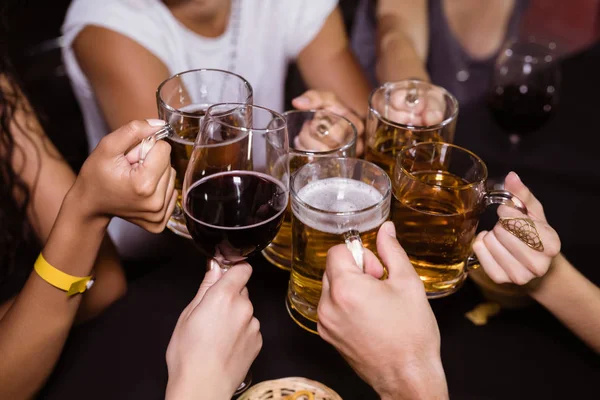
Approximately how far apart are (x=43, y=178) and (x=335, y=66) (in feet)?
3.69

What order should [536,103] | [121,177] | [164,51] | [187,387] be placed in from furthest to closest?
[164,51]
[536,103]
[121,177]
[187,387]

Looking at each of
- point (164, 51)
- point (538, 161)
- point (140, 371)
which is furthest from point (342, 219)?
point (164, 51)

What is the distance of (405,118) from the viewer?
1.24m

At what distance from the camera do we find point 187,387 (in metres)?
0.81

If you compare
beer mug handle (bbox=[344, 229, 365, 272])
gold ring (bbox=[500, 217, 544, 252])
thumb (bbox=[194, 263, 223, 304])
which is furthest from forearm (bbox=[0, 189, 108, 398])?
gold ring (bbox=[500, 217, 544, 252])

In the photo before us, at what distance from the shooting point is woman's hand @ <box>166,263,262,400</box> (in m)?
0.81

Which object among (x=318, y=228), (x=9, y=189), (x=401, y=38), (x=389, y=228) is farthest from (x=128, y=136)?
(x=401, y=38)

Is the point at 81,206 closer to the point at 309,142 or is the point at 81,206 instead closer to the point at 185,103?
the point at 185,103

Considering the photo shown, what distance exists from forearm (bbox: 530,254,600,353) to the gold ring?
169 mm

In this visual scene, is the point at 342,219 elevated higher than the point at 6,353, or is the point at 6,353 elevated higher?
the point at 342,219

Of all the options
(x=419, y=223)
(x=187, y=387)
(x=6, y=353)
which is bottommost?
(x=6, y=353)

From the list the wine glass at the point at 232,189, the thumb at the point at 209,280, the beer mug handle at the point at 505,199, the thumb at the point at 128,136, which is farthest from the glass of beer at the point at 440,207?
the thumb at the point at 128,136

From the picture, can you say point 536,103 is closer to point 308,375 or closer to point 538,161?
point 538,161

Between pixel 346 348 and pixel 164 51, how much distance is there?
1243mm
